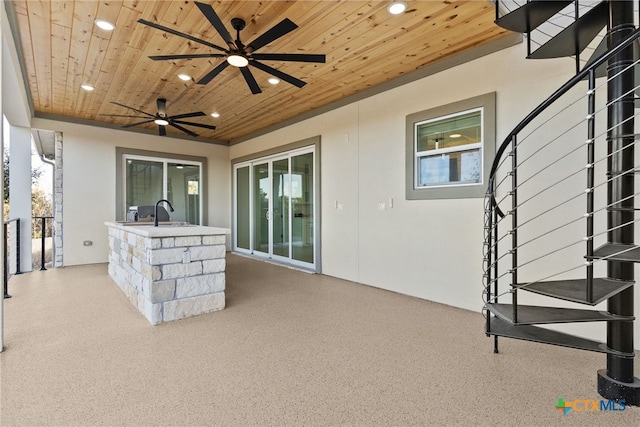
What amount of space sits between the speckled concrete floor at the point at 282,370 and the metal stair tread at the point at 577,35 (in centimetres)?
230

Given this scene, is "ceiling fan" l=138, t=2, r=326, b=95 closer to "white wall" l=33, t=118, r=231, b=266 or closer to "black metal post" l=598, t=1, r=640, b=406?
"black metal post" l=598, t=1, r=640, b=406

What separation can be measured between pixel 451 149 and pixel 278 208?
379cm

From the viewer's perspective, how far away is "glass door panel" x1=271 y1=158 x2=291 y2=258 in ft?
21.1

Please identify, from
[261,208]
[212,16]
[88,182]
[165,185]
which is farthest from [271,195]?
[212,16]

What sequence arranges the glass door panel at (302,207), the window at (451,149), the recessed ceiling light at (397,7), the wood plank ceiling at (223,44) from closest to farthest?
the recessed ceiling light at (397,7), the wood plank ceiling at (223,44), the window at (451,149), the glass door panel at (302,207)

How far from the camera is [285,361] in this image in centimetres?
236

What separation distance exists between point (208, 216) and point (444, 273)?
19.4 feet

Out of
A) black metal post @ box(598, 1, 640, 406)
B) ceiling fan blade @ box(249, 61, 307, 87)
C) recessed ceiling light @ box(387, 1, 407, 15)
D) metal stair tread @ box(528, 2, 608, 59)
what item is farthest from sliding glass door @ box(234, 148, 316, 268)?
black metal post @ box(598, 1, 640, 406)

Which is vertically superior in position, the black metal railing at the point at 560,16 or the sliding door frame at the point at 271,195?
the black metal railing at the point at 560,16

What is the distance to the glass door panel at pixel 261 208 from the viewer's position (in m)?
6.99

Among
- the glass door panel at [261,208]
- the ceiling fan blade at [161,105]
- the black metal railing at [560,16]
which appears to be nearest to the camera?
the black metal railing at [560,16]

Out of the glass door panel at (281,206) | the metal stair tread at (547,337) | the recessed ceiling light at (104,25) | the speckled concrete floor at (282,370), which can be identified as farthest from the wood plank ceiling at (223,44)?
the speckled concrete floor at (282,370)

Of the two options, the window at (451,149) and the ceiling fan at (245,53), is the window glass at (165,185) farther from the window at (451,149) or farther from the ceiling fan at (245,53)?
the window at (451,149)

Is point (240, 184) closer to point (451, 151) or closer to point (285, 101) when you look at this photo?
point (285, 101)
